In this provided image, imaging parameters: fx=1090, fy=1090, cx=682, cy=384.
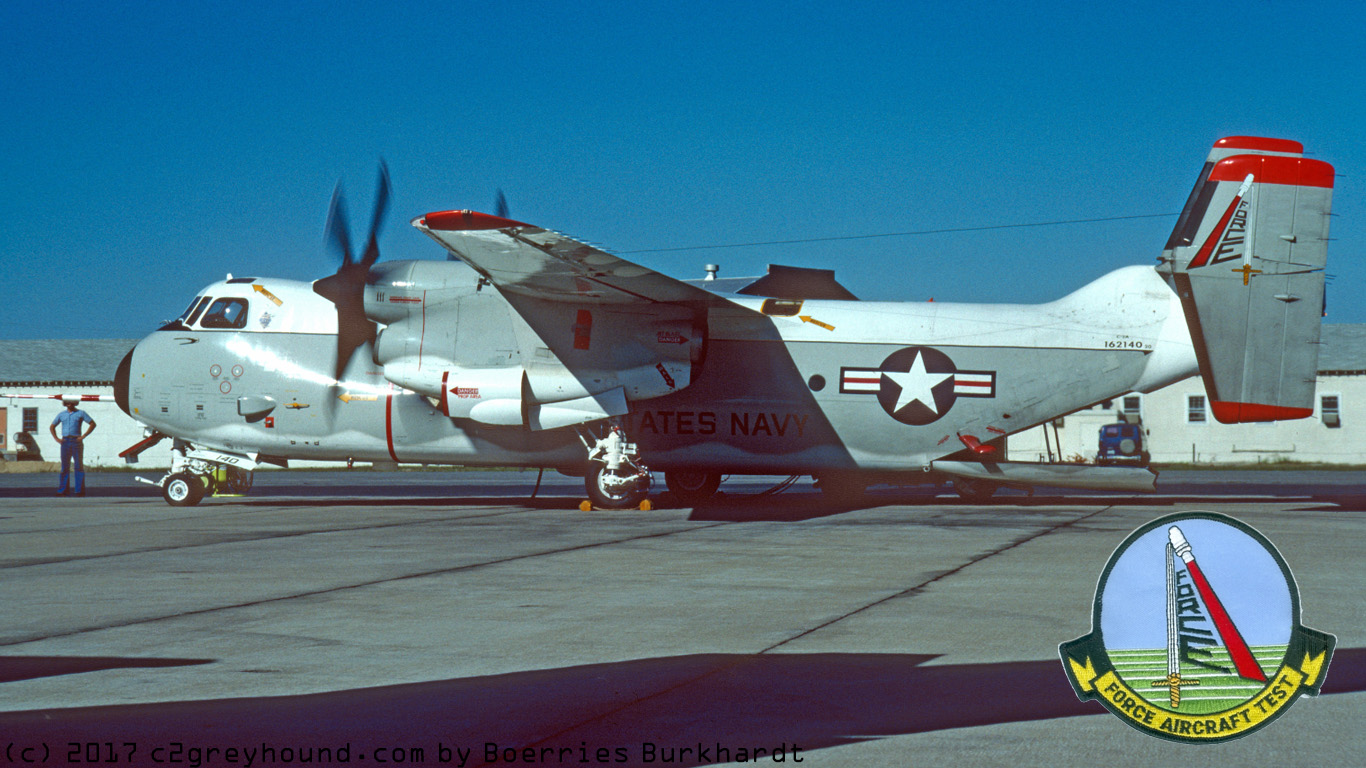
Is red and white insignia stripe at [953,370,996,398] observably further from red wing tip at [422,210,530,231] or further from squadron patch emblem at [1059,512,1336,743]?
squadron patch emblem at [1059,512,1336,743]

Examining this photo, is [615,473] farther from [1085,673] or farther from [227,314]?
[1085,673]

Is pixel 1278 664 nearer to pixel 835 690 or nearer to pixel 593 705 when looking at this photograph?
pixel 835 690

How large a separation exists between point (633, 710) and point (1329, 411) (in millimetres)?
44820

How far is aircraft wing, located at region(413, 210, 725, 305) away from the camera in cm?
1343

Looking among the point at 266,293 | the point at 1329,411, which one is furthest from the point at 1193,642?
the point at 1329,411

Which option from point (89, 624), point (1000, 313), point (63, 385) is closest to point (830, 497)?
point (1000, 313)

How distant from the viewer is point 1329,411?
42.3 metres

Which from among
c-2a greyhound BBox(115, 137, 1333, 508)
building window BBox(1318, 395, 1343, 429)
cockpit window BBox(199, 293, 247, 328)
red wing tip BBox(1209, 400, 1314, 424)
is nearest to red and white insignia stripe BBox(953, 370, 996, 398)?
c-2a greyhound BBox(115, 137, 1333, 508)

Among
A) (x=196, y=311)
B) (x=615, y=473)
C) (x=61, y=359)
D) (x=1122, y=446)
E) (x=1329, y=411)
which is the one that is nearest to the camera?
(x=615, y=473)

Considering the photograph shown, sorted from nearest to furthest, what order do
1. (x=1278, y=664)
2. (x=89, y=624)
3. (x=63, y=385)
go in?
(x=1278, y=664)
(x=89, y=624)
(x=63, y=385)

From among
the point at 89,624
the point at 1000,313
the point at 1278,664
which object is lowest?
the point at 89,624

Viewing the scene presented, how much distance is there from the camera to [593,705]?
5.39 m

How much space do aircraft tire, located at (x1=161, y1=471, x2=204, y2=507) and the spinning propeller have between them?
3473 millimetres

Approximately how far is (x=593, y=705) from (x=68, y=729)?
2.37 metres
